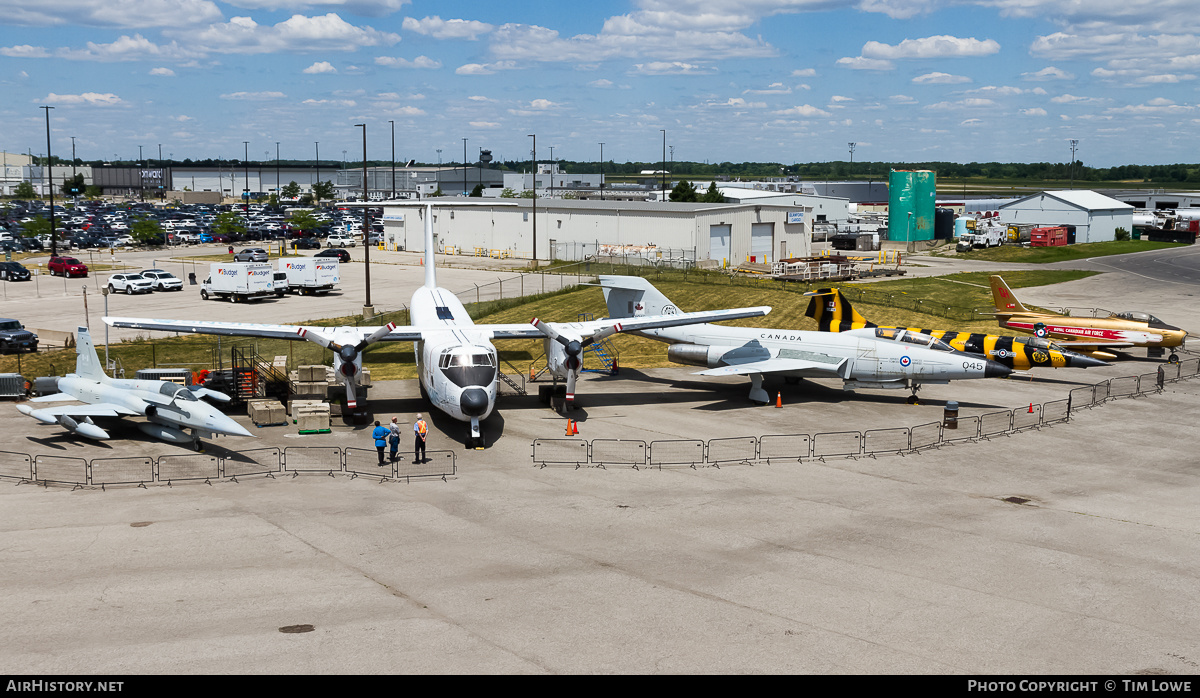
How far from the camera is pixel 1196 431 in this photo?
34.0 metres

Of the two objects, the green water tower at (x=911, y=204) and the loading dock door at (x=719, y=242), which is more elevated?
the green water tower at (x=911, y=204)

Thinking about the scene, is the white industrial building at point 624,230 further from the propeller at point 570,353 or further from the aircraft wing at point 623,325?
the propeller at point 570,353

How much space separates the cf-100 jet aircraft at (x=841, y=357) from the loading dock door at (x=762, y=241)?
4588 cm

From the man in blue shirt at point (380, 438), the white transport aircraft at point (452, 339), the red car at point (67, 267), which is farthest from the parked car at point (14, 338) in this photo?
the red car at point (67, 267)

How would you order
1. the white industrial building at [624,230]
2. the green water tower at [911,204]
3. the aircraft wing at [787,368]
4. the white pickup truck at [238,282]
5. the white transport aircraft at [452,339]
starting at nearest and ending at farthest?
1. the white transport aircraft at [452,339]
2. the aircraft wing at [787,368]
3. the white pickup truck at [238,282]
4. the white industrial building at [624,230]
5. the green water tower at [911,204]

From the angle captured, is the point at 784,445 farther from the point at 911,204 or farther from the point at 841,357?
the point at 911,204

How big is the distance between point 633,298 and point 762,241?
4680cm

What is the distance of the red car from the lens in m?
80.0

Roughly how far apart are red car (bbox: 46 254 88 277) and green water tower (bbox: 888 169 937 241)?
8402 centimetres

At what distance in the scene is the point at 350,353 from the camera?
32.9 meters

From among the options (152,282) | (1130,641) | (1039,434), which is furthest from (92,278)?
(1130,641)

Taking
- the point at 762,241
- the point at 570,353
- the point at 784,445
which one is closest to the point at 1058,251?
the point at 762,241

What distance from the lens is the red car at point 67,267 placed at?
80000 millimetres
